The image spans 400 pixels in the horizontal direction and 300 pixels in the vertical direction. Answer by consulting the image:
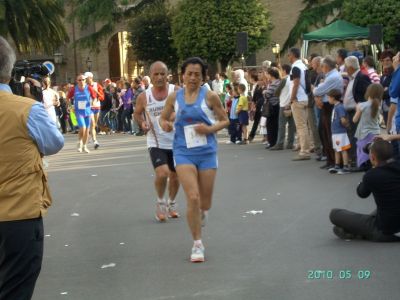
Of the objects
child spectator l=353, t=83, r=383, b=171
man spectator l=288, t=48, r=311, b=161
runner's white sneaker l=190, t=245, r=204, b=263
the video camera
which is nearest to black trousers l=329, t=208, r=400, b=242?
runner's white sneaker l=190, t=245, r=204, b=263

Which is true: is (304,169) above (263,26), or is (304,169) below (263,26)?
below

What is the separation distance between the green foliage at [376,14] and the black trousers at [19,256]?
27.9m

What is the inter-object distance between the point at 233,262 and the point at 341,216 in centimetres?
140

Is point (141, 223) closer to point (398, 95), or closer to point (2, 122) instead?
point (398, 95)

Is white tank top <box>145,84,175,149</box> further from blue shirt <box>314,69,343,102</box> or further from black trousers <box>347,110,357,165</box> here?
blue shirt <box>314,69,343,102</box>

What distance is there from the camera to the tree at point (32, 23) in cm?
4562

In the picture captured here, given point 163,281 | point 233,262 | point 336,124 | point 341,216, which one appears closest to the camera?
point 163,281

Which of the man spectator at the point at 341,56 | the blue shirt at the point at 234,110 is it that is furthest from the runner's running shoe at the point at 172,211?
the blue shirt at the point at 234,110

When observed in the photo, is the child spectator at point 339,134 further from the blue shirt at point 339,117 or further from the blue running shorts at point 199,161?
the blue running shorts at point 199,161

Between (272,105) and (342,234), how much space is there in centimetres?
1003

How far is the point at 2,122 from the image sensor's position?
478 centimetres

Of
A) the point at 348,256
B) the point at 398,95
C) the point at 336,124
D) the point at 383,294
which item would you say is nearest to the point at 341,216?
the point at 348,256

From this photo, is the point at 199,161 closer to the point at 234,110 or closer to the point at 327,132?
the point at 327,132

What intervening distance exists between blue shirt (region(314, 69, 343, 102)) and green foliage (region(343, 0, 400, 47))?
17987mm
